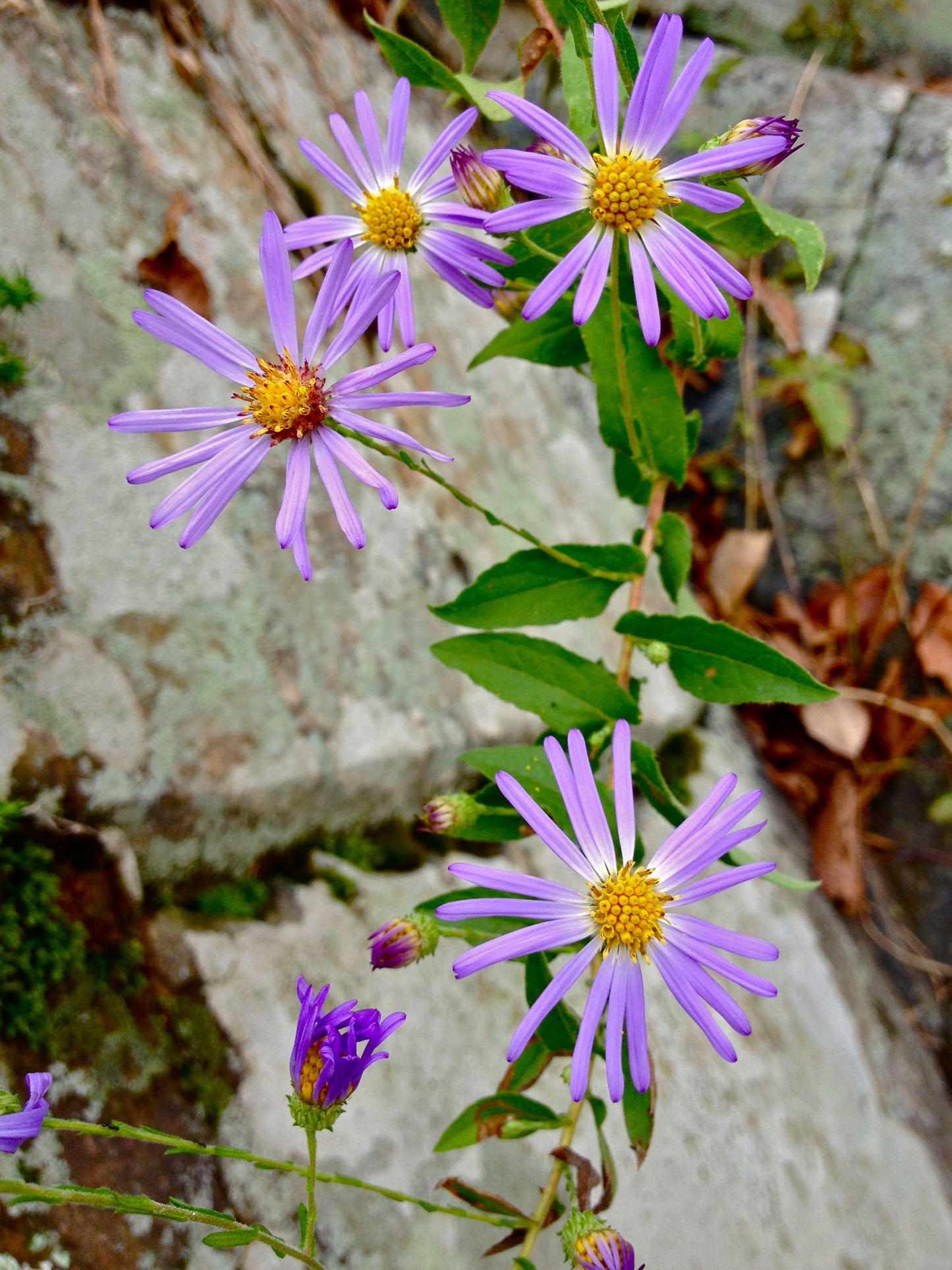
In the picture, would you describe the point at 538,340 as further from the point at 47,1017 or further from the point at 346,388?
the point at 47,1017

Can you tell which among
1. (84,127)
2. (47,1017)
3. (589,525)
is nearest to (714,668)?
(47,1017)

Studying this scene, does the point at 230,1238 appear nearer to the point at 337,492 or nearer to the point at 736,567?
the point at 337,492

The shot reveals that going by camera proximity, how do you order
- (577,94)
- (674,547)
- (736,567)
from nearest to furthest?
(577,94) → (674,547) → (736,567)

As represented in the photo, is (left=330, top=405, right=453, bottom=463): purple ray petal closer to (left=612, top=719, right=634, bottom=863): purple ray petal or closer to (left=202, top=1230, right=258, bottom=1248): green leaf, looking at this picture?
(left=612, top=719, right=634, bottom=863): purple ray petal

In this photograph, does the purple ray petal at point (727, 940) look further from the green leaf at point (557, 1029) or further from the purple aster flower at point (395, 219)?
the purple aster flower at point (395, 219)

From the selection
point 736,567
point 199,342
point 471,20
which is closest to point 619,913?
point 199,342

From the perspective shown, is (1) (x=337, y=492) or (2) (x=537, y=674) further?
(2) (x=537, y=674)

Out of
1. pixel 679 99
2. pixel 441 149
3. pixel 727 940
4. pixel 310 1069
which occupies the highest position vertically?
pixel 441 149

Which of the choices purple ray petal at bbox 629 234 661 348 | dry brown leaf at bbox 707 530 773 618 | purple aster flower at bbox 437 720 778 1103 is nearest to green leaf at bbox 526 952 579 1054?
purple aster flower at bbox 437 720 778 1103
